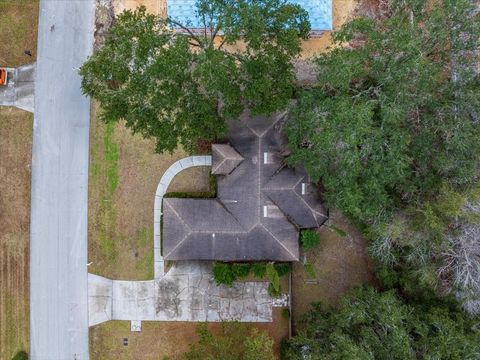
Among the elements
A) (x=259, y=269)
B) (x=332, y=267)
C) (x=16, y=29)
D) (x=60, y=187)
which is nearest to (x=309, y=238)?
(x=332, y=267)

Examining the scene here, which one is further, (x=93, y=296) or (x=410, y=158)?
(x=93, y=296)

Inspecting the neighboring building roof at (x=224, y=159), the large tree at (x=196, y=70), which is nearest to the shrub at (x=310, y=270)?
the neighboring building roof at (x=224, y=159)

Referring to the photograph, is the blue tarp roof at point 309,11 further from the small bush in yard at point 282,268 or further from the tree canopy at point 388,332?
the tree canopy at point 388,332

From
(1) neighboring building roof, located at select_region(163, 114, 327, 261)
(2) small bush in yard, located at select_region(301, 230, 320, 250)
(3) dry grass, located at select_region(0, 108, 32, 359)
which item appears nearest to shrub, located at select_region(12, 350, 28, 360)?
(3) dry grass, located at select_region(0, 108, 32, 359)

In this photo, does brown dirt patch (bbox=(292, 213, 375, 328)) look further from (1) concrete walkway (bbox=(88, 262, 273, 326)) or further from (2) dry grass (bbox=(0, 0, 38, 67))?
(2) dry grass (bbox=(0, 0, 38, 67))

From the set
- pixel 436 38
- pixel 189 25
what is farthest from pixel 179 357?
pixel 436 38

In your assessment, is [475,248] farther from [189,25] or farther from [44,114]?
[44,114]
